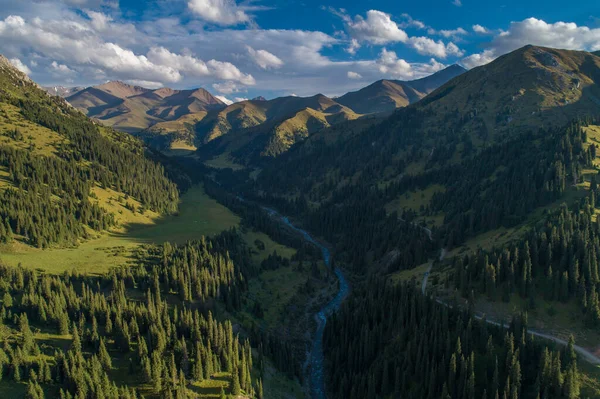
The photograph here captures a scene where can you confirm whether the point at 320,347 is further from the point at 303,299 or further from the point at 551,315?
the point at 551,315

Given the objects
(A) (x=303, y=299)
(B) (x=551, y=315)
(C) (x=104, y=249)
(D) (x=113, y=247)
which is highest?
(D) (x=113, y=247)

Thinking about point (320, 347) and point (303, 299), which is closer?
point (320, 347)

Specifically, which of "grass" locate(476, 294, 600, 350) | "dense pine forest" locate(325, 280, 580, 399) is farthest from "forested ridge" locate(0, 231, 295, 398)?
"grass" locate(476, 294, 600, 350)

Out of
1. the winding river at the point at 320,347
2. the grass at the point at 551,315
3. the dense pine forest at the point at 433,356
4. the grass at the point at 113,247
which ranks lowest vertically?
the winding river at the point at 320,347

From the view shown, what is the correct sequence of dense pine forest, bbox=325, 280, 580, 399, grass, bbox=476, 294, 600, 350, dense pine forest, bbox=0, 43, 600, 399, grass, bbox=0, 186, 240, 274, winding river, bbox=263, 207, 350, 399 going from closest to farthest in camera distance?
dense pine forest, bbox=325, 280, 580, 399, dense pine forest, bbox=0, 43, 600, 399, grass, bbox=476, 294, 600, 350, winding river, bbox=263, 207, 350, 399, grass, bbox=0, 186, 240, 274

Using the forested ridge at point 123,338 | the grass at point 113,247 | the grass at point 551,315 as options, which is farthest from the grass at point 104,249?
the grass at point 551,315

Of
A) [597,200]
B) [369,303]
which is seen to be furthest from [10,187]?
[597,200]

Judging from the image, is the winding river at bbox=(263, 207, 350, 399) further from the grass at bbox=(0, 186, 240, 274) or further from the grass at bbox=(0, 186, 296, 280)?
the grass at bbox=(0, 186, 240, 274)

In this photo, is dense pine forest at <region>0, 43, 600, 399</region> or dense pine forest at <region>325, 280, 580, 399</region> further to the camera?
dense pine forest at <region>0, 43, 600, 399</region>

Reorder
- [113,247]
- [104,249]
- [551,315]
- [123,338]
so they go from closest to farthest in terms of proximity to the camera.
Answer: [123,338], [551,315], [104,249], [113,247]

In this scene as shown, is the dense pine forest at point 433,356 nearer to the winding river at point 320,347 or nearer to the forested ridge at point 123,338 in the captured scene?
the winding river at point 320,347

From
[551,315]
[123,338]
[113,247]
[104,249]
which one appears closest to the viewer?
[123,338]

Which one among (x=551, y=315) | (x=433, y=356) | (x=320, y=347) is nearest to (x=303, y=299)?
(x=320, y=347)
